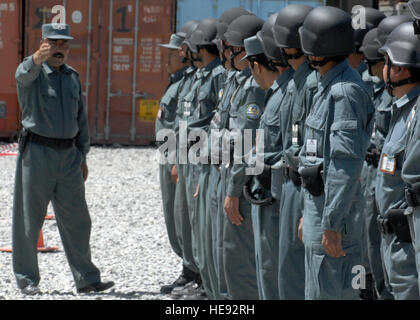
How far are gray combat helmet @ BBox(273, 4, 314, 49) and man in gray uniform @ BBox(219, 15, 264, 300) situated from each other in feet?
2.29

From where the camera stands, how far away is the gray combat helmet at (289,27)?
203 inches

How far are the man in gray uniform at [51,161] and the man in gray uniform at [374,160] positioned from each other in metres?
2.30

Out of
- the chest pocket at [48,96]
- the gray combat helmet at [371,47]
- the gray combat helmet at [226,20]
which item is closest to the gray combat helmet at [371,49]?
the gray combat helmet at [371,47]

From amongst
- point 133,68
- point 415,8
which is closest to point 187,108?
point 415,8

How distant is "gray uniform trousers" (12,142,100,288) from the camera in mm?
7219

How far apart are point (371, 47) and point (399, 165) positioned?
247cm

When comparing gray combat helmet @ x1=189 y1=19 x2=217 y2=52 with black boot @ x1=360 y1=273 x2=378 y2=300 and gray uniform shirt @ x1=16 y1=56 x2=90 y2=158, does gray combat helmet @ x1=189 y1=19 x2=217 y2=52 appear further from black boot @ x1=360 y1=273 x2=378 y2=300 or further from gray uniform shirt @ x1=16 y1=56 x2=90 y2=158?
black boot @ x1=360 y1=273 x2=378 y2=300

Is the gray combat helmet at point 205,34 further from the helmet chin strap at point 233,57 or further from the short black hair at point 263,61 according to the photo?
the short black hair at point 263,61

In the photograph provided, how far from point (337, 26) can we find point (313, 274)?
1317 millimetres

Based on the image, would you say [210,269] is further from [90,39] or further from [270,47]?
[90,39]

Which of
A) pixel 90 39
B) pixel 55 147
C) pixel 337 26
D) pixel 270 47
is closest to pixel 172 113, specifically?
pixel 55 147

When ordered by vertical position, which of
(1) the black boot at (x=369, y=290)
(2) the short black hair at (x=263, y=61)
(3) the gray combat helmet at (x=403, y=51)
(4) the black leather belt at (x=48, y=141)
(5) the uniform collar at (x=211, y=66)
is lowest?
(1) the black boot at (x=369, y=290)

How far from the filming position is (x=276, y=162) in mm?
5328

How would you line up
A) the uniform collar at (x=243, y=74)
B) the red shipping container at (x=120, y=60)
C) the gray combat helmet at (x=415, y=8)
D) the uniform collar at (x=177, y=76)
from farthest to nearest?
the red shipping container at (x=120, y=60)
the uniform collar at (x=177, y=76)
the uniform collar at (x=243, y=74)
the gray combat helmet at (x=415, y=8)
